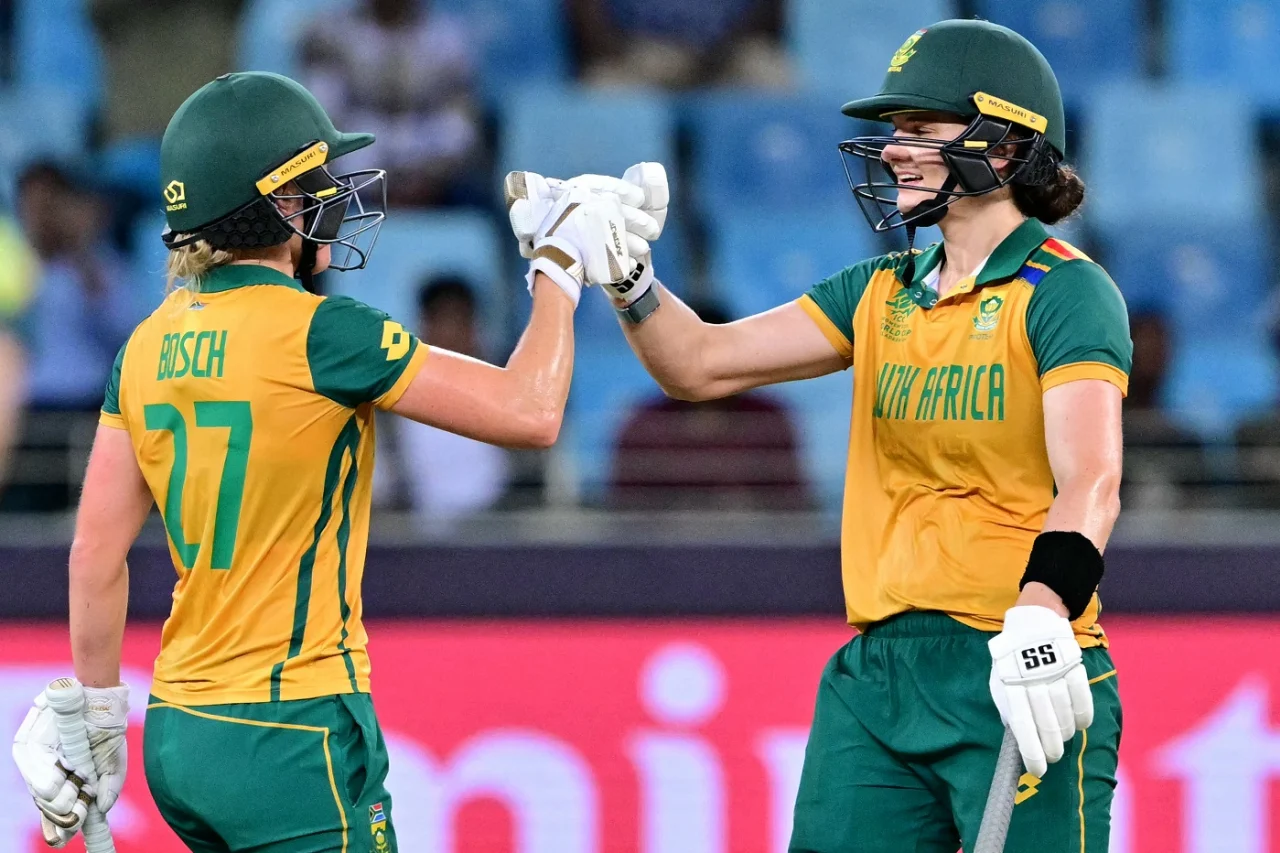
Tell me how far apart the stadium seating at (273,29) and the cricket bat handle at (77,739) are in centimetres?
531

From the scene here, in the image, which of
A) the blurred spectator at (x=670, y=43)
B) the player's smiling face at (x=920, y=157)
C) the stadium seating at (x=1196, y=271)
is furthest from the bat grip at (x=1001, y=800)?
the blurred spectator at (x=670, y=43)

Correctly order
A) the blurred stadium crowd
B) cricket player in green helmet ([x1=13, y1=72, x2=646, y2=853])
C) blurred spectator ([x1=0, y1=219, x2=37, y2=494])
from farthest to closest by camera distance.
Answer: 1. the blurred stadium crowd
2. blurred spectator ([x1=0, y1=219, x2=37, y2=494])
3. cricket player in green helmet ([x1=13, y1=72, x2=646, y2=853])

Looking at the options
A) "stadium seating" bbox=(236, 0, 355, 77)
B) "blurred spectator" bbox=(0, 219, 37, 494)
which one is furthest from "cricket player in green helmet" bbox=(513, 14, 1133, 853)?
"stadium seating" bbox=(236, 0, 355, 77)

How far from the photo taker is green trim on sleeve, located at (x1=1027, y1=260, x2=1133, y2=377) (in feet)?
9.90

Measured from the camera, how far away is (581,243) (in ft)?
11.0

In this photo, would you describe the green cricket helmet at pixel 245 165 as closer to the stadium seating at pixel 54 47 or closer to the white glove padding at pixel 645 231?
the white glove padding at pixel 645 231

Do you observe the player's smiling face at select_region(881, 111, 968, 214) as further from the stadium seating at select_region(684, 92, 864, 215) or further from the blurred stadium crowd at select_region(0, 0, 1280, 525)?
the stadium seating at select_region(684, 92, 864, 215)

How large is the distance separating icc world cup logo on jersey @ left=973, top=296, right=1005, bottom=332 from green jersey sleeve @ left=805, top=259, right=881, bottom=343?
0.34 metres

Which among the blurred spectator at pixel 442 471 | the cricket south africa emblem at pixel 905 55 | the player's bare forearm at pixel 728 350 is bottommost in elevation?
the blurred spectator at pixel 442 471

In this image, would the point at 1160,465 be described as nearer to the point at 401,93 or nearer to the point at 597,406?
the point at 597,406

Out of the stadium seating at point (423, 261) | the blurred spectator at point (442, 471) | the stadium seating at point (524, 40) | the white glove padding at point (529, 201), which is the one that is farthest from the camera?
the stadium seating at point (524, 40)

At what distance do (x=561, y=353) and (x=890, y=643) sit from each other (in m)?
0.82

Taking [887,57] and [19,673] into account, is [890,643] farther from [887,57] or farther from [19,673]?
[887,57]

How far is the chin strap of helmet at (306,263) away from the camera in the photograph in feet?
10.4
